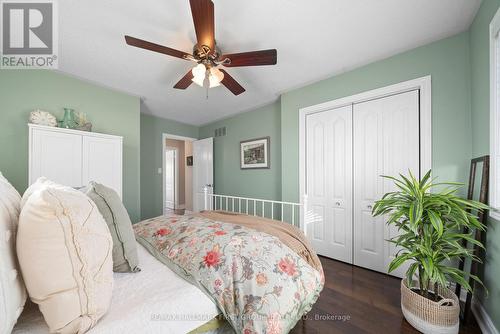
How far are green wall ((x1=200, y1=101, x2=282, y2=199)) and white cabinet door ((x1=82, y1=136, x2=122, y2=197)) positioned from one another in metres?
2.05

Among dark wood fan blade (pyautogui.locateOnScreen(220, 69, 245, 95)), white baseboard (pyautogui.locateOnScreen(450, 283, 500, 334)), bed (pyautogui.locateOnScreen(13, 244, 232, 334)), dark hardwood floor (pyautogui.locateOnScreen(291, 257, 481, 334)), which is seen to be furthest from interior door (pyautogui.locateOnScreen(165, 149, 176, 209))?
white baseboard (pyautogui.locateOnScreen(450, 283, 500, 334))

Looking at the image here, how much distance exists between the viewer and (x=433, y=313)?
1329 millimetres

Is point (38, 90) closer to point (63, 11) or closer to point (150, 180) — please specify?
point (63, 11)

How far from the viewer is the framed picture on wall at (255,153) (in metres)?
3.51

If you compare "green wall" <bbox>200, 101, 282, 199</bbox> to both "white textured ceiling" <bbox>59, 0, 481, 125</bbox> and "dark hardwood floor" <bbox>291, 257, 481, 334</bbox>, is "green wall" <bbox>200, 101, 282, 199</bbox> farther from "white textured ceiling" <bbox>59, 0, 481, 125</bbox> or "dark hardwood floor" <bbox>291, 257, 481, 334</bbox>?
"dark hardwood floor" <bbox>291, 257, 481, 334</bbox>

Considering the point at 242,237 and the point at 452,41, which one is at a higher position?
the point at 452,41

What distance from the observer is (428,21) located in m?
1.65

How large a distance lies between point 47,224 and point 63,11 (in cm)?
190

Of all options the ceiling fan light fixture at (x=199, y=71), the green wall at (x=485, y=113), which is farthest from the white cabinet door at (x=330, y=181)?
the ceiling fan light fixture at (x=199, y=71)

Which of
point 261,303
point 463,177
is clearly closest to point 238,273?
point 261,303

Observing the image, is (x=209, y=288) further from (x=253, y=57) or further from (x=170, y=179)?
(x=170, y=179)

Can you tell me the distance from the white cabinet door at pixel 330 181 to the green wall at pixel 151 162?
305 centimetres

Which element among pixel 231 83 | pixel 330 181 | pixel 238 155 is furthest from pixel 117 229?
pixel 238 155

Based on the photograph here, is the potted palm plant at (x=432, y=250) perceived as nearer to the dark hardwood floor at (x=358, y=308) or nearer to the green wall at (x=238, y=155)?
the dark hardwood floor at (x=358, y=308)
